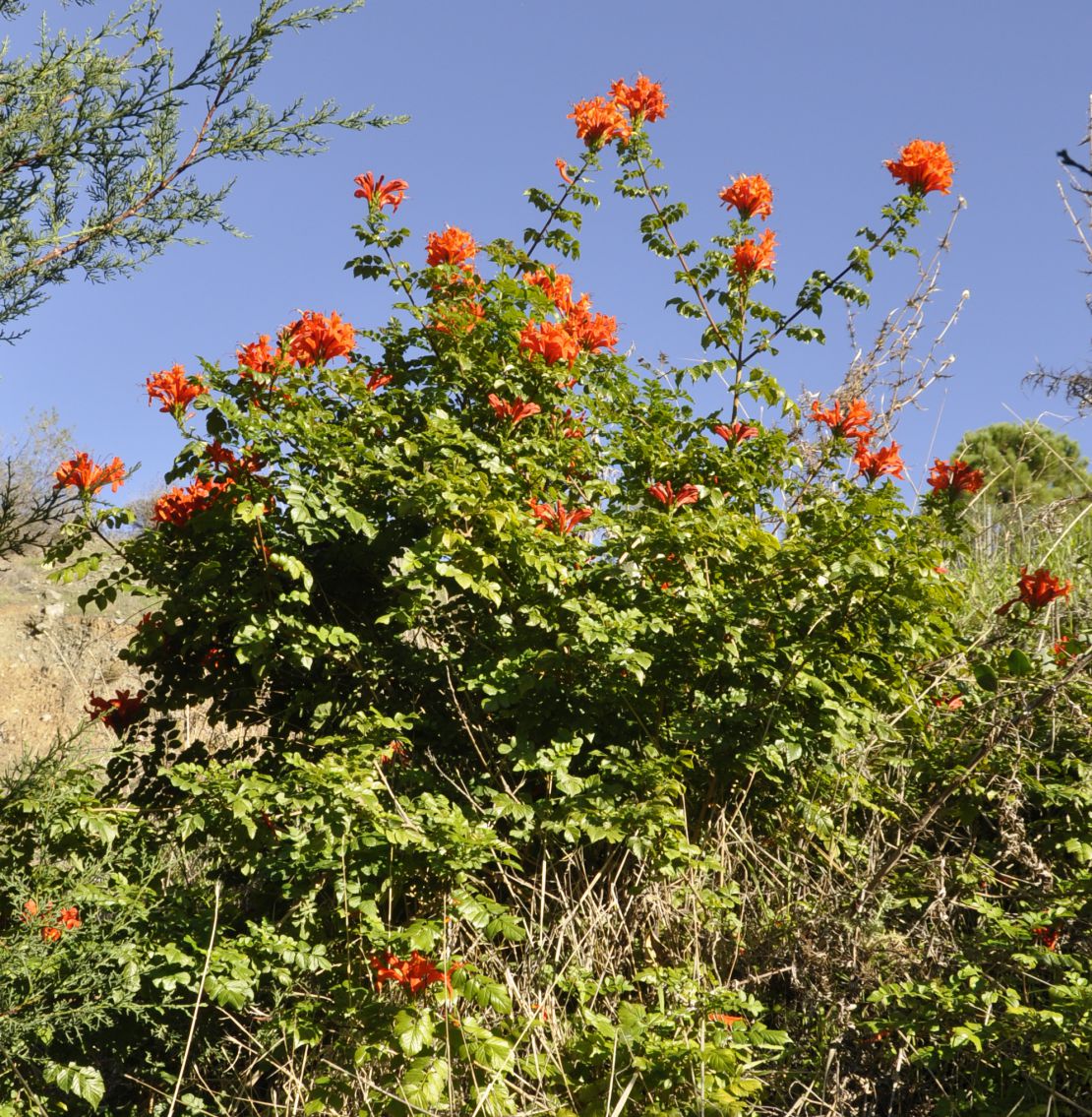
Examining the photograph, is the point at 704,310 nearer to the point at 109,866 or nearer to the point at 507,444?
the point at 507,444

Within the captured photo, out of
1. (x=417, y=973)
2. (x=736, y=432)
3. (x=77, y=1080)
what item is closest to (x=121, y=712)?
(x=77, y=1080)

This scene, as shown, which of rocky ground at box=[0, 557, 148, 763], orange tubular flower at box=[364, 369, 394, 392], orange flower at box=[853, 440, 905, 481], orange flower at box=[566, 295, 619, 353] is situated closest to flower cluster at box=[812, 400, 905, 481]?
orange flower at box=[853, 440, 905, 481]

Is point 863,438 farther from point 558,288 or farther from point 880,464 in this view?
point 558,288

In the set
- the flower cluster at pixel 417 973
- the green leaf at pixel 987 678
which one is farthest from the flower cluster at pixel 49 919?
the green leaf at pixel 987 678

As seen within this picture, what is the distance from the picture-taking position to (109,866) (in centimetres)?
314

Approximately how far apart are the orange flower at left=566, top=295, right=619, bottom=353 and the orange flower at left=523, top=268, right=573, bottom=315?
0.11ft

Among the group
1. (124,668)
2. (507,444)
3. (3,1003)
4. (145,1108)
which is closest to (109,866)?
(3,1003)

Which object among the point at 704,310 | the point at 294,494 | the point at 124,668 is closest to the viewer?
the point at 294,494

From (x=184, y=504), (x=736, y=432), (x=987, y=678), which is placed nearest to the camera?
(x=987, y=678)

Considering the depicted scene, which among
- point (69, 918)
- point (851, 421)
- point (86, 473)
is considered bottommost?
point (69, 918)

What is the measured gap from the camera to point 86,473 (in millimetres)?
3170

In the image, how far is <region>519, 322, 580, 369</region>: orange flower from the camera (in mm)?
3230

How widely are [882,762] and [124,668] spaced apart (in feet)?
25.9

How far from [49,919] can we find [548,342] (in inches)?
89.5
